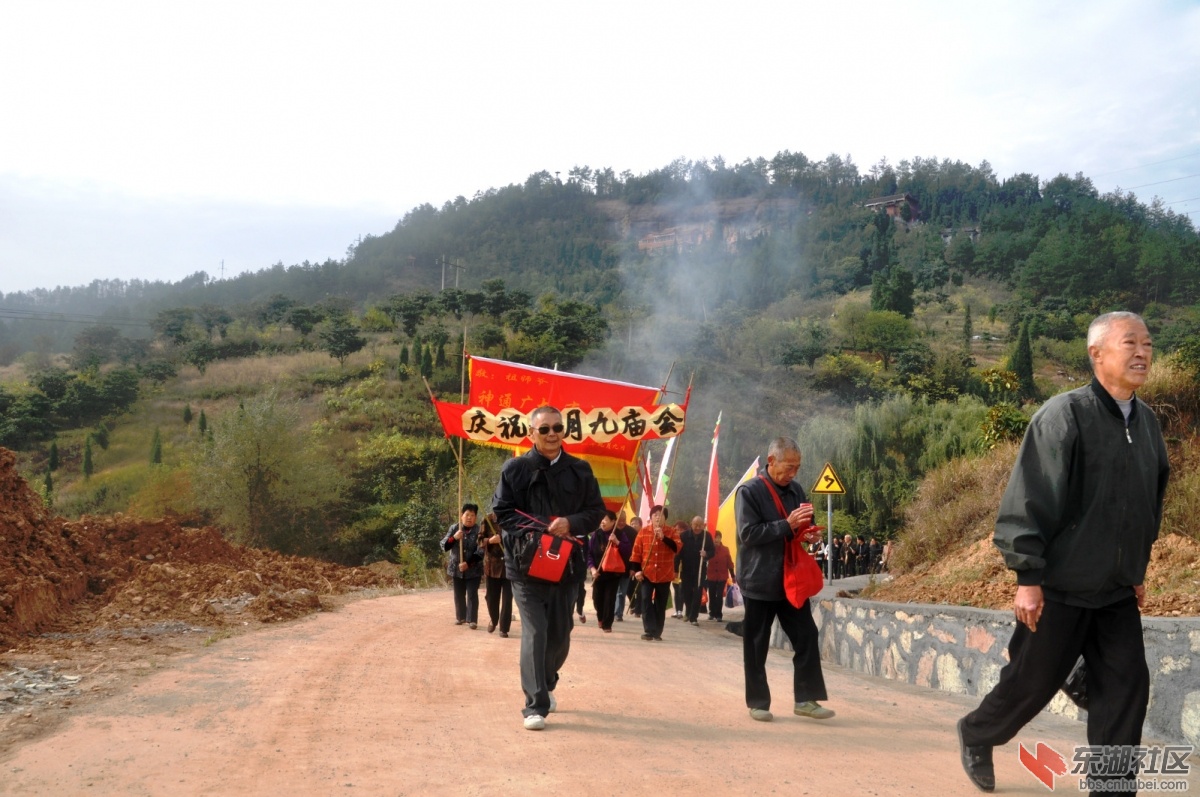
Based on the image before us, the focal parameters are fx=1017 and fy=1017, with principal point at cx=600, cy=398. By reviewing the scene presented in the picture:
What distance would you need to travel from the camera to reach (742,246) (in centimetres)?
14038

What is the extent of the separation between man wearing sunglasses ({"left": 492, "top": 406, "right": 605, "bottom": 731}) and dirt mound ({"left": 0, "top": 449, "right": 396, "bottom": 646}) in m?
6.10

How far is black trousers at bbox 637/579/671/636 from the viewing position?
13.2m

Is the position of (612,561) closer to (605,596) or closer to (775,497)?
(605,596)

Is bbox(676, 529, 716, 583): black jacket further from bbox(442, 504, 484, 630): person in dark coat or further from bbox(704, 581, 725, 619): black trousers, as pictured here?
bbox(442, 504, 484, 630): person in dark coat

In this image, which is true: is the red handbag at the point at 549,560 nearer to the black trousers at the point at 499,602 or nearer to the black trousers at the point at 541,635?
the black trousers at the point at 541,635

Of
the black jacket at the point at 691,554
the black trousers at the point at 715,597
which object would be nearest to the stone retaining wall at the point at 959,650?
the black jacket at the point at 691,554

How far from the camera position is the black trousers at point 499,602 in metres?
12.4

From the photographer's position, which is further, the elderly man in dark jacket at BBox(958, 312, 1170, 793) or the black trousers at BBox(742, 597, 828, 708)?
the black trousers at BBox(742, 597, 828, 708)

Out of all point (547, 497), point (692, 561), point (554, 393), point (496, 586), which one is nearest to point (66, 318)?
point (554, 393)

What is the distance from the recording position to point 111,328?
9719cm

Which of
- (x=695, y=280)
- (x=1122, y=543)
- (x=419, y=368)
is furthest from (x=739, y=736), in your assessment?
(x=695, y=280)

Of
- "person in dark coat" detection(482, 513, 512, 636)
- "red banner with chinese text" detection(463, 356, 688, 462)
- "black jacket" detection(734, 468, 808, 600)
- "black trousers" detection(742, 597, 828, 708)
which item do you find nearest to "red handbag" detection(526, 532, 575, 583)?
"black jacket" detection(734, 468, 808, 600)

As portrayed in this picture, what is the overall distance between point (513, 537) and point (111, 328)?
102312 mm

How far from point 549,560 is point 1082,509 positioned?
3003 millimetres
